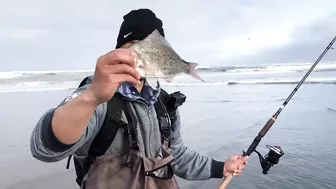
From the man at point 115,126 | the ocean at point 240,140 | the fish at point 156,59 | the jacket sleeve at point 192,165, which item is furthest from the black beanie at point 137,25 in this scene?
the jacket sleeve at point 192,165

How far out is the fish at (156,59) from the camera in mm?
1601

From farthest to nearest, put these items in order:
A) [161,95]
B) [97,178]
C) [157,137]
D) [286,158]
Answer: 1. [286,158]
2. [161,95]
3. [157,137]
4. [97,178]

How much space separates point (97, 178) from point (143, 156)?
30cm

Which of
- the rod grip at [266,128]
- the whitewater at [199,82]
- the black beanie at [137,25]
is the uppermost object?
the black beanie at [137,25]

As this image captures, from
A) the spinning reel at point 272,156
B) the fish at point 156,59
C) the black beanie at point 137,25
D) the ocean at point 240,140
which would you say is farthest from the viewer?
the ocean at point 240,140

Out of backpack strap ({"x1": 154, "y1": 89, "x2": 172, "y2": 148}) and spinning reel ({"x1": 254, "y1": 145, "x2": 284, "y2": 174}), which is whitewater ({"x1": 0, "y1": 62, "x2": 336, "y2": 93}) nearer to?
spinning reel ({"x1": 254, "y1": 145, "x2": 284, "y2": 174})

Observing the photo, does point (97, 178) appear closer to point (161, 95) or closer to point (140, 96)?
point (140, 96)

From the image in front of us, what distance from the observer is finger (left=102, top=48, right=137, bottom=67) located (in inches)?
57.9

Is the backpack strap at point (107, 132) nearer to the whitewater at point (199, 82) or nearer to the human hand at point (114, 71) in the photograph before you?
the human hand at point (114, 71)

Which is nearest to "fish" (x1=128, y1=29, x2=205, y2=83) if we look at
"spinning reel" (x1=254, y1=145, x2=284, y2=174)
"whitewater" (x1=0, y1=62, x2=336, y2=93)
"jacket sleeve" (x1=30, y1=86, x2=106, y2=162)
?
"jacket sleeve" (x1=30, y1=86, x2=106, y2=162)

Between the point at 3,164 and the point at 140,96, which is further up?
the point at 140,96

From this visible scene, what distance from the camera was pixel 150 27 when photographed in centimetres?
233

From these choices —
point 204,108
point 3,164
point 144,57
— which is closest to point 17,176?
point 3,164

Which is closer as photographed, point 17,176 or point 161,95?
point 161,95
